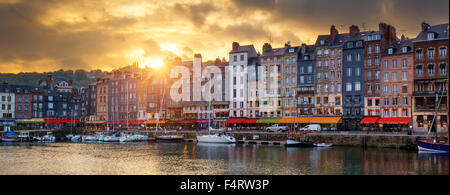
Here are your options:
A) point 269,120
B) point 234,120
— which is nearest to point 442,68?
point 269,120

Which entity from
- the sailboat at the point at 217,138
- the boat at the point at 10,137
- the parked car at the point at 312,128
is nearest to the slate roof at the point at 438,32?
the parked car at the point at 312,128

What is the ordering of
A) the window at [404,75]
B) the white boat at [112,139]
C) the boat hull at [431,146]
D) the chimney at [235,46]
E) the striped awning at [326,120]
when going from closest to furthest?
the boat hull at [431,146] → the window at [404,75] → the striped awning at [326,120] → the white boat at [112,139] → the chimney at [235,46]

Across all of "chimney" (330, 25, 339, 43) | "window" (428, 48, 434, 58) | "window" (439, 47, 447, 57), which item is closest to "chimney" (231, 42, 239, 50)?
"chimney" (330, 25, 339, 43)

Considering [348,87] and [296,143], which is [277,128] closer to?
[296,143]

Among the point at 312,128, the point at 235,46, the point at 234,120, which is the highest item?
the point at 235,46

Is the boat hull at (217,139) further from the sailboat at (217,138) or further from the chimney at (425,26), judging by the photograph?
the chimney at (425,26)

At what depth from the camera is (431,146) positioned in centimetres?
5422

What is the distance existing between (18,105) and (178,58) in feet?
155

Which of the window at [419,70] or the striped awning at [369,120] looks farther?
the striped awning at [369,120]

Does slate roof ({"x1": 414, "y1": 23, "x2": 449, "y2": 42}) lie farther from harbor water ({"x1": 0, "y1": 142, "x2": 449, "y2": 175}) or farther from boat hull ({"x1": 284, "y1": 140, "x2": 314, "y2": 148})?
boat hull ({"x1": 284, "y1": 140, "x2": 314, "y2": 148})

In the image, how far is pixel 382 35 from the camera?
251 ft

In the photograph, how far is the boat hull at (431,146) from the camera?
53250mm

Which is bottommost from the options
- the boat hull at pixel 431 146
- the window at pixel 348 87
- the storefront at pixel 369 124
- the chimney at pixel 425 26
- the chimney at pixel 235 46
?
the boat hull at pixel 431 146

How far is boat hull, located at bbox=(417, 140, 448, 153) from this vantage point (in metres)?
53.2
